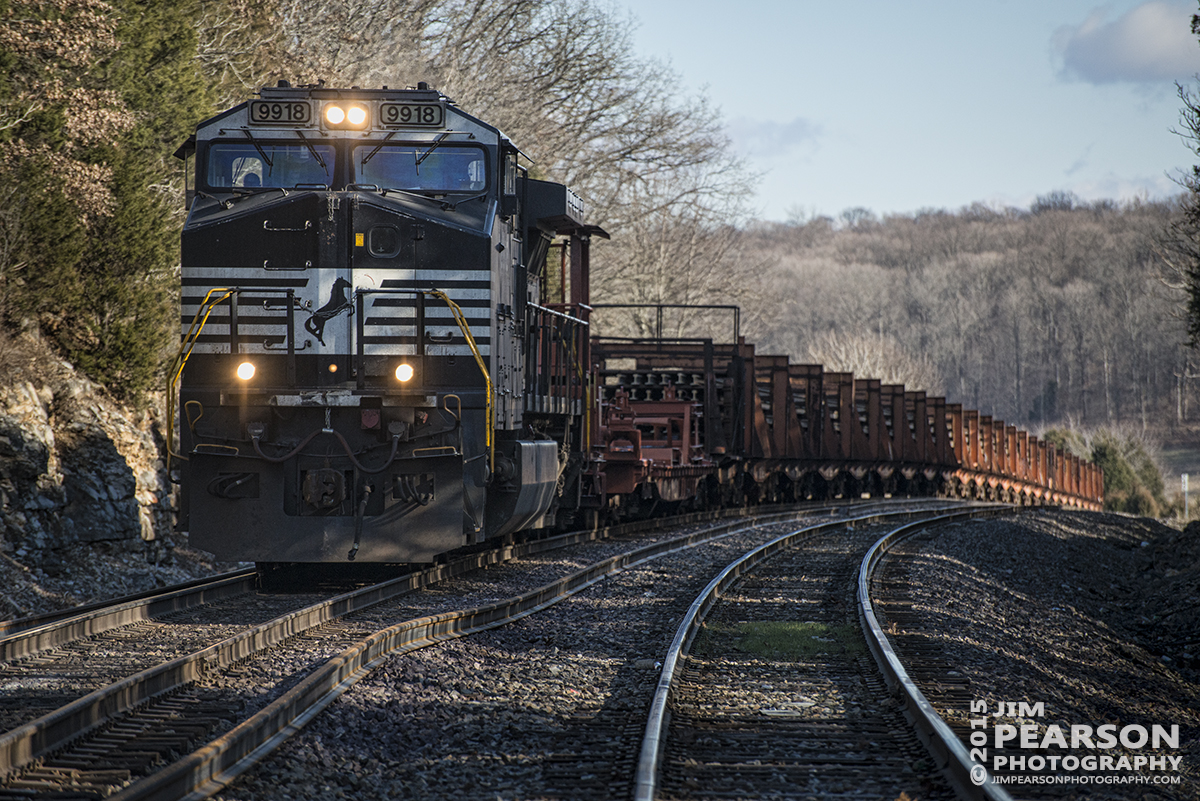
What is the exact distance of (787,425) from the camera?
88.2ft

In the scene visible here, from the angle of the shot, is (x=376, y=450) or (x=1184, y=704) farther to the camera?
(x=376, y=450)

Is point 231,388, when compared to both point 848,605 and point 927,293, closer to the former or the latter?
point 848,605

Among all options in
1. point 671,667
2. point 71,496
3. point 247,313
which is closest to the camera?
point 671,667

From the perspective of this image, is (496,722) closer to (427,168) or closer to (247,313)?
(247,313)

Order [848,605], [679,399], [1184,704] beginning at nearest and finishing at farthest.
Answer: [1184,704], [848,605], [679,399]

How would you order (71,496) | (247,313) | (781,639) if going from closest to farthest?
(781,639), (247,313), (71,496)

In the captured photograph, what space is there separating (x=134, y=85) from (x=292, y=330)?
307 inches

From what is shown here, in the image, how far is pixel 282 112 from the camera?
10500 mm

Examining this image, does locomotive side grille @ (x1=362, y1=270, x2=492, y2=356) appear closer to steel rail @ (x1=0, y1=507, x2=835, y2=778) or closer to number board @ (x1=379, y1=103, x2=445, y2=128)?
number board @ (x1=379, y1=103, x2=445, y2=128)

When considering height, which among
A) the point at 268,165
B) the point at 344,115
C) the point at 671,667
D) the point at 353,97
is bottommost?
the point at 671,667

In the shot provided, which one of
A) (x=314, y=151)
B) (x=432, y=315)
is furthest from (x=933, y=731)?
(x=314, y=151)

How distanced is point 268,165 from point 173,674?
5.43 meters

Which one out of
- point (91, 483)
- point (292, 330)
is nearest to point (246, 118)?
point (292, 330)

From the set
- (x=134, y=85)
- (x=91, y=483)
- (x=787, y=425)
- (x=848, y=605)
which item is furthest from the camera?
(x=787, y=425)
